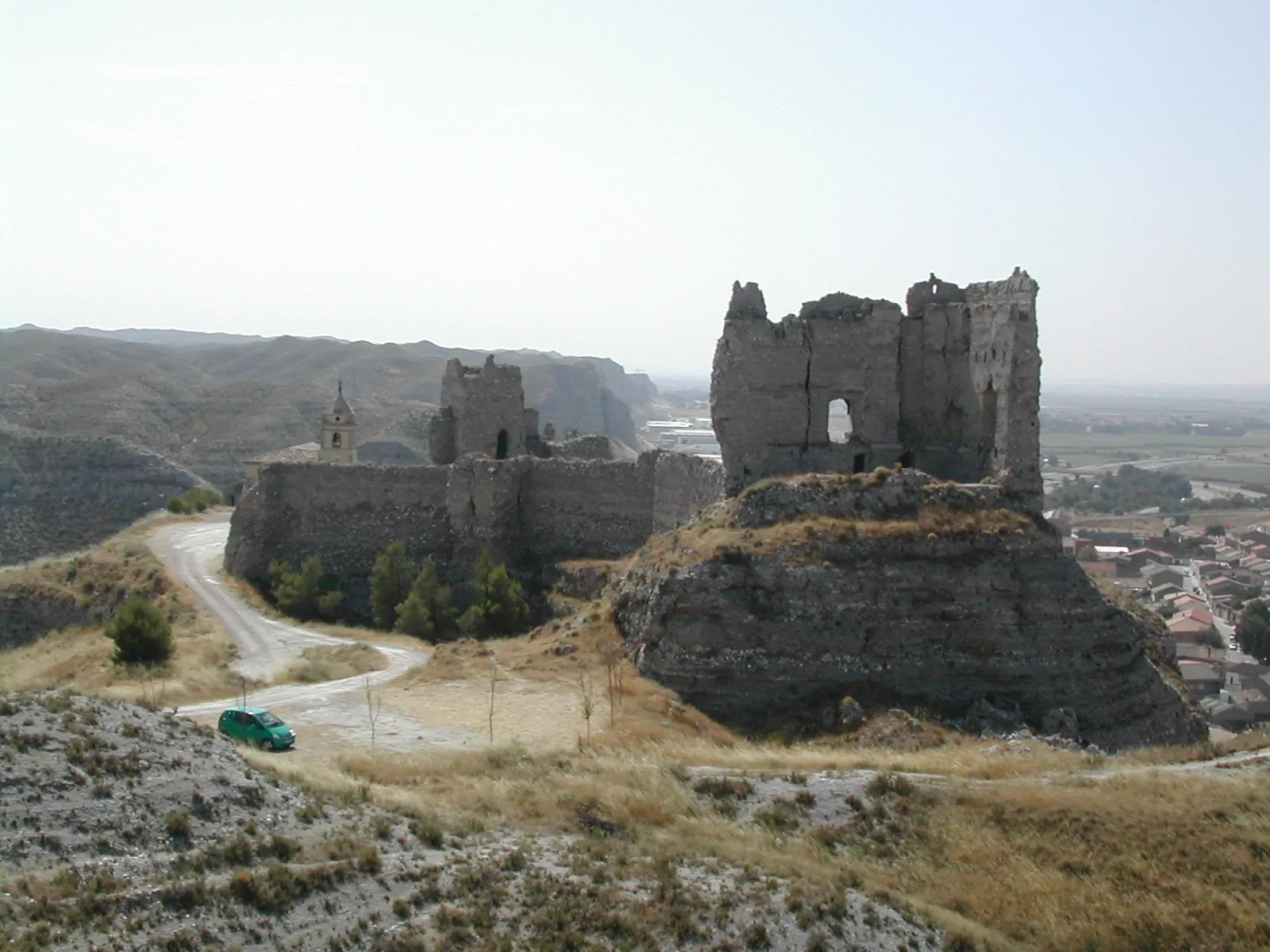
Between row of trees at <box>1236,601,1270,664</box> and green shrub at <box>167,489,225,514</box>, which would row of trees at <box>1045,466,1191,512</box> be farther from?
→ green shrub at <box>167,489,225,514</box>

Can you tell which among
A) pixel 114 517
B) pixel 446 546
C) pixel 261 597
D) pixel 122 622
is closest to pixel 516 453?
pixel 446 546

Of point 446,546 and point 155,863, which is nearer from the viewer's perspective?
point 155,863

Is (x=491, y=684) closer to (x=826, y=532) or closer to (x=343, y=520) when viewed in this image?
(x=826, y=532)

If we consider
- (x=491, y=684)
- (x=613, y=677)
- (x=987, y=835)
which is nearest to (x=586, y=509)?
(x=491, y=684)

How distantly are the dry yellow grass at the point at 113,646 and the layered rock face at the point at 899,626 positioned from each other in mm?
10375

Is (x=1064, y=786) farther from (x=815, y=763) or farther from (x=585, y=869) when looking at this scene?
(x=585, y=869)

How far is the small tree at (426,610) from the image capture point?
36.9 m

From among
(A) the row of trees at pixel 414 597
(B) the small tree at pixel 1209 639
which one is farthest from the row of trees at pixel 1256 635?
(A) the row of trees at pixel 414 597

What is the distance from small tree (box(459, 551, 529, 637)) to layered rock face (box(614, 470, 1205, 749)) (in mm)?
8891

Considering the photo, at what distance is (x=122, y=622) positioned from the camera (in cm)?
3183

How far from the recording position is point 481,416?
45.5 metres

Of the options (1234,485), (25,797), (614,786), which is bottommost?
(1234,485)

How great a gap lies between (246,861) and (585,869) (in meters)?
3.99

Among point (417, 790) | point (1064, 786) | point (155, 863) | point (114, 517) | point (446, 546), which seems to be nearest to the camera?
point (155, 863)
